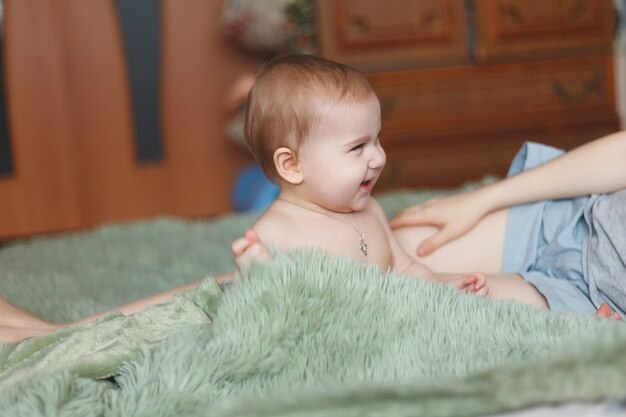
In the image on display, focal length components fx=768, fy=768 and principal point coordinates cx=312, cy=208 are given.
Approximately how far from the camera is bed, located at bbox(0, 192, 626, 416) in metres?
0.59

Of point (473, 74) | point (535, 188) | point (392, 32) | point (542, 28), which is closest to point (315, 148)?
point (535, 188)

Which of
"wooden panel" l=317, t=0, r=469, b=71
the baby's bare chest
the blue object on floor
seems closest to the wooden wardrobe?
"wooden panel" l=317, t=0, r=469, b=71

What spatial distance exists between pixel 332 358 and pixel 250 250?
17 centimetres

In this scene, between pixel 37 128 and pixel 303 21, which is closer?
pixel 303 21

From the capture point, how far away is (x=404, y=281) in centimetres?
78

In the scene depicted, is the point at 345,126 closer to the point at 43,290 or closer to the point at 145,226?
the point at 43,290

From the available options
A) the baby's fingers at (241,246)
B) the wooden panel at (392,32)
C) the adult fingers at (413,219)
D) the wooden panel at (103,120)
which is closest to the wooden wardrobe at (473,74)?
the wooden panel at (392,32)

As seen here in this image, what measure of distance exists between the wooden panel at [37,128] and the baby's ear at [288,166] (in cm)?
214

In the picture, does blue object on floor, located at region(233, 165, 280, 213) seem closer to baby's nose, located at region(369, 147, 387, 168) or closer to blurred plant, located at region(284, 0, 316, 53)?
blurred plant, located at region(284, 0, 316, 53)

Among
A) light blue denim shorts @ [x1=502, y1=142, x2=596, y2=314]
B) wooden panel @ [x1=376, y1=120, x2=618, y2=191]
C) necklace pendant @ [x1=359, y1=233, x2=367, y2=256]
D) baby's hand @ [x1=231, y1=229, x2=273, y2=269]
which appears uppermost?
baby's hand @ [x1=231, y1=229, x2=273, y2=269]

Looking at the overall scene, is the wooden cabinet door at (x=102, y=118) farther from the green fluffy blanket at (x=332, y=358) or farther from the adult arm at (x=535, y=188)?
the green fluffy blanket at (x=332, y=358)

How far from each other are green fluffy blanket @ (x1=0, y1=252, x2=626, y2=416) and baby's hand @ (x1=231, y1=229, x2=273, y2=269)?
49mm

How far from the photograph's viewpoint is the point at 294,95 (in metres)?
0.96

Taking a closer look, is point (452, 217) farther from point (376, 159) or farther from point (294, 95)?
point (294, 95)
